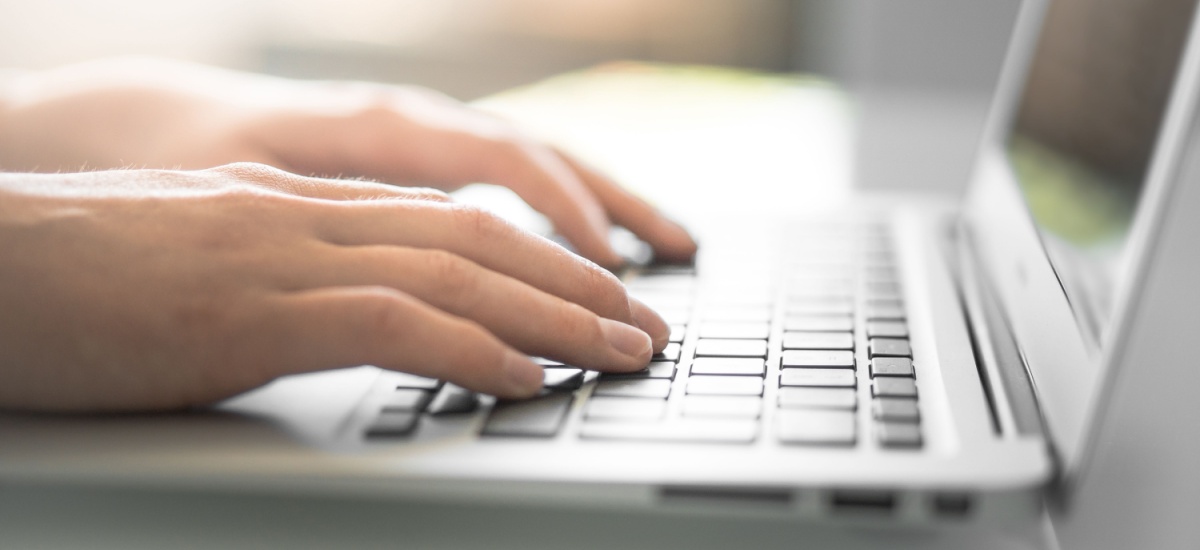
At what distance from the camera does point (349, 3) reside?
6.47 feet

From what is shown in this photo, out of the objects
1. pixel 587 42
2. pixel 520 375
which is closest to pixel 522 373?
pixel 520 375

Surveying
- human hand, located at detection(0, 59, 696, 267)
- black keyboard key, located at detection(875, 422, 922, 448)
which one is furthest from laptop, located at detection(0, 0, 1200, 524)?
human hand, located at detection(0, 59, 696, 267)

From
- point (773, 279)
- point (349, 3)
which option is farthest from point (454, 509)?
point (349, 3)

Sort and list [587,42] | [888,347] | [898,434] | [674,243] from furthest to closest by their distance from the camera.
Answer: [587,42]
[674,243]
[888,347]
[898,434]

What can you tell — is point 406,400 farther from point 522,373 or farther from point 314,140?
point 314,140

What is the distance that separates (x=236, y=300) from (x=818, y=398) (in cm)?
24

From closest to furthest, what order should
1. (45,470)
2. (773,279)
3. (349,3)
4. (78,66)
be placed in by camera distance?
(45,470) < (773,279) < (78,66) < (349,3)

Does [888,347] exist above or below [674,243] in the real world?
below

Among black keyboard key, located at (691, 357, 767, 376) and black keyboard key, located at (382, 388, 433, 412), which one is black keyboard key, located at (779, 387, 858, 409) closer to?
black keyboard key, located at (691, 357, 767, 376)

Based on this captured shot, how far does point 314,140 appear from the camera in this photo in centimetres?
63

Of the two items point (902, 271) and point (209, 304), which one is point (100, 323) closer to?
point (209, 304)

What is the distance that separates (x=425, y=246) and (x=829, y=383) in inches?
7.3

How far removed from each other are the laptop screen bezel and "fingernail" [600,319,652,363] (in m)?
0.16

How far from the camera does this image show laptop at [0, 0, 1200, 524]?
31cm
